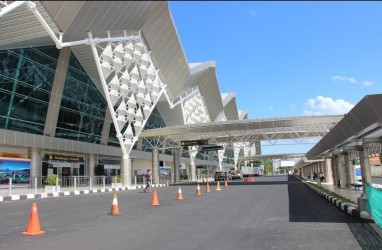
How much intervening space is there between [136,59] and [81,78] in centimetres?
568

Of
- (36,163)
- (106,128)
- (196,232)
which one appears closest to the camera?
(196,232)

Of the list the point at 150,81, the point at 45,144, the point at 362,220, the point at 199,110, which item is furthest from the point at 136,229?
the point at 199,110

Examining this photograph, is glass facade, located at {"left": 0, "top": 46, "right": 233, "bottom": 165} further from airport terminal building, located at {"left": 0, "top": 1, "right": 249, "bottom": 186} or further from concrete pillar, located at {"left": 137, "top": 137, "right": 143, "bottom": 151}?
concrete pillar, located at {"left": 137, "top": 137, "right": 143, "bottom": 151}

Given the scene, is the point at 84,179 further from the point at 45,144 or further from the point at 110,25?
the point at 110,25

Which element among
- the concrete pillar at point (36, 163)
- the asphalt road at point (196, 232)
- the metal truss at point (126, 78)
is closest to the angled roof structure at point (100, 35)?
the metal truss at point (126, 78)

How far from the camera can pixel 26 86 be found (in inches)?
1200

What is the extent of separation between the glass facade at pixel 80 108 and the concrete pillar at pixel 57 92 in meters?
0.72

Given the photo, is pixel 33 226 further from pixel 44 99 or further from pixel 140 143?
pixel 140 143

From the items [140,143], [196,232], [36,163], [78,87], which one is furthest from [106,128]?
[196,232]

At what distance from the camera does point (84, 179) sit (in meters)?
35.1

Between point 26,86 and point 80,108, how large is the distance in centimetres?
834

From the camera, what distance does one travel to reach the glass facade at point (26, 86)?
93.5 ft

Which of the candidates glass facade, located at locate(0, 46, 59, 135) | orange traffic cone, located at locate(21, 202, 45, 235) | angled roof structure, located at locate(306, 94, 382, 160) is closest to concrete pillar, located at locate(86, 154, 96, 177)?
glass facade, located at locate(0, 46, 59, 135)

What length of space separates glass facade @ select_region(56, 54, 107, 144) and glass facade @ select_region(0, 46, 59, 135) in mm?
2609
